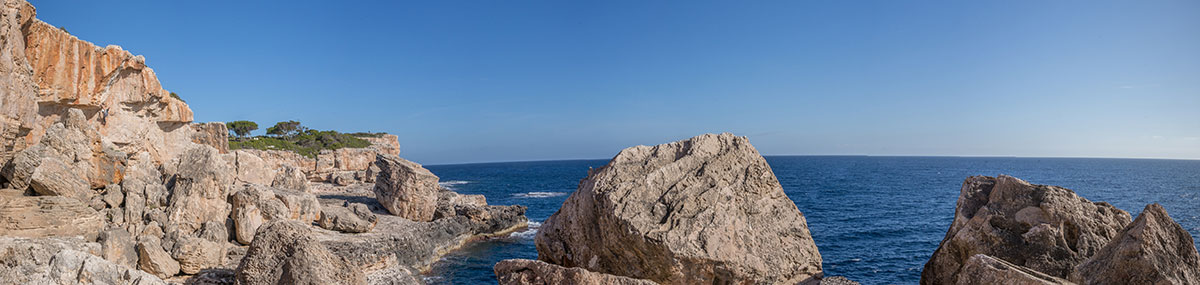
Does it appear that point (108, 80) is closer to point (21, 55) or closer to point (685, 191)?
point (21, 55)

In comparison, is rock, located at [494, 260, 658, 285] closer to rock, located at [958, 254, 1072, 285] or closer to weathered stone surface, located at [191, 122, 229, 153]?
rock, located at [958, 254, 1072, 285]

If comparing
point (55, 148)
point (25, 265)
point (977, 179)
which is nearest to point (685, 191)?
point (977, 179)

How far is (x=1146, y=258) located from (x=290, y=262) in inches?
475

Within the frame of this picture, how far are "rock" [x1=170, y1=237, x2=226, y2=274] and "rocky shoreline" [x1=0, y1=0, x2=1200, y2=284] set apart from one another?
0.07 metres

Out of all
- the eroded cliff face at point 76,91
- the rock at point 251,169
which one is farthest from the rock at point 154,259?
the rock at point 251,169

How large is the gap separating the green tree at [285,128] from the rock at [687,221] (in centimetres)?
10679

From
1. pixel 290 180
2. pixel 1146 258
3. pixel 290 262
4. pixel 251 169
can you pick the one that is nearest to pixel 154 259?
pixel 290 262

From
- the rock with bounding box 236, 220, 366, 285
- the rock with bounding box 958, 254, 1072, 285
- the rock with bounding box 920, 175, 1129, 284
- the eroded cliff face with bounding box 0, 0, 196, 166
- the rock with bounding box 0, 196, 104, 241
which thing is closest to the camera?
the rock with bounding box 958, 254, 1072, 285

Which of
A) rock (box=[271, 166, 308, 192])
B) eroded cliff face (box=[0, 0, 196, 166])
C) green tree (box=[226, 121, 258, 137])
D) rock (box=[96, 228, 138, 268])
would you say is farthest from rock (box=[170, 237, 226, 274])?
green tree (box=[226, 121, 258, 137])

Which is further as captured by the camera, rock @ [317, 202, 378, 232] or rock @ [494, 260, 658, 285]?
rock @ [317, 202, 378, 232]

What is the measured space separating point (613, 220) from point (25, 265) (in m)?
11.9

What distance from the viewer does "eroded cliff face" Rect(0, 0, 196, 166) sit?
16.0 m

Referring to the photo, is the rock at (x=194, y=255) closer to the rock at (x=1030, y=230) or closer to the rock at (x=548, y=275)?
the rock at (x=548, y=275)

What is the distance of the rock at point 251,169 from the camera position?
3241 centimetres
